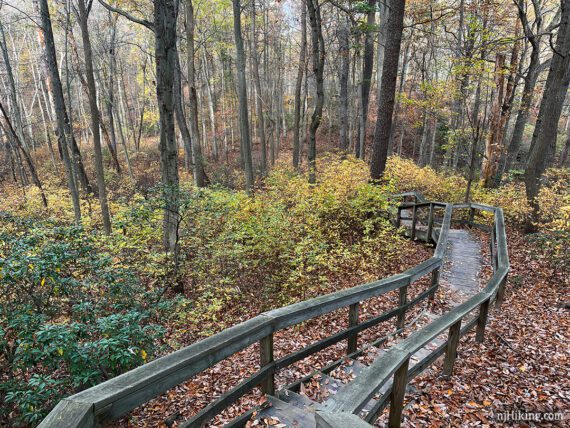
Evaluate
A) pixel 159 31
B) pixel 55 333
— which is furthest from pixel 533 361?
pixel 159 31

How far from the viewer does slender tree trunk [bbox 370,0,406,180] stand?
28.5ft

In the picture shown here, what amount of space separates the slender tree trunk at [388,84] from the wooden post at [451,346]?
6655mm

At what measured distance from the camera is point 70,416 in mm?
1497

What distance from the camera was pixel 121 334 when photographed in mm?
3514

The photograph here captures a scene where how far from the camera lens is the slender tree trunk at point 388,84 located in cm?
870

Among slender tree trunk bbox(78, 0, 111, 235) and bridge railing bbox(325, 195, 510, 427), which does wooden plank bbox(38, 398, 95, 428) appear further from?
slender tree trunk bbox(78, 0, 111, 235)

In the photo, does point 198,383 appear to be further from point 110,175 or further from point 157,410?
point 110,175

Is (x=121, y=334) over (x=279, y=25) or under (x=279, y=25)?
under

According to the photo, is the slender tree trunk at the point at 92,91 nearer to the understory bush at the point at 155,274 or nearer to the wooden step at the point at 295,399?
the understory bush at the point at 155,274

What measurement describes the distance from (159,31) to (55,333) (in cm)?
654

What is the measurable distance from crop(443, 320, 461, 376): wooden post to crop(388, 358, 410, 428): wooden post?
1.40 m

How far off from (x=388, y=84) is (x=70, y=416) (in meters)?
9.63

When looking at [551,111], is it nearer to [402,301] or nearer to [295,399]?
[402,301]

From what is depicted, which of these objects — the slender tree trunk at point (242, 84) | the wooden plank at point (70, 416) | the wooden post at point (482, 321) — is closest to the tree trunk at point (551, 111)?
the wooden post at point (482, 321)
